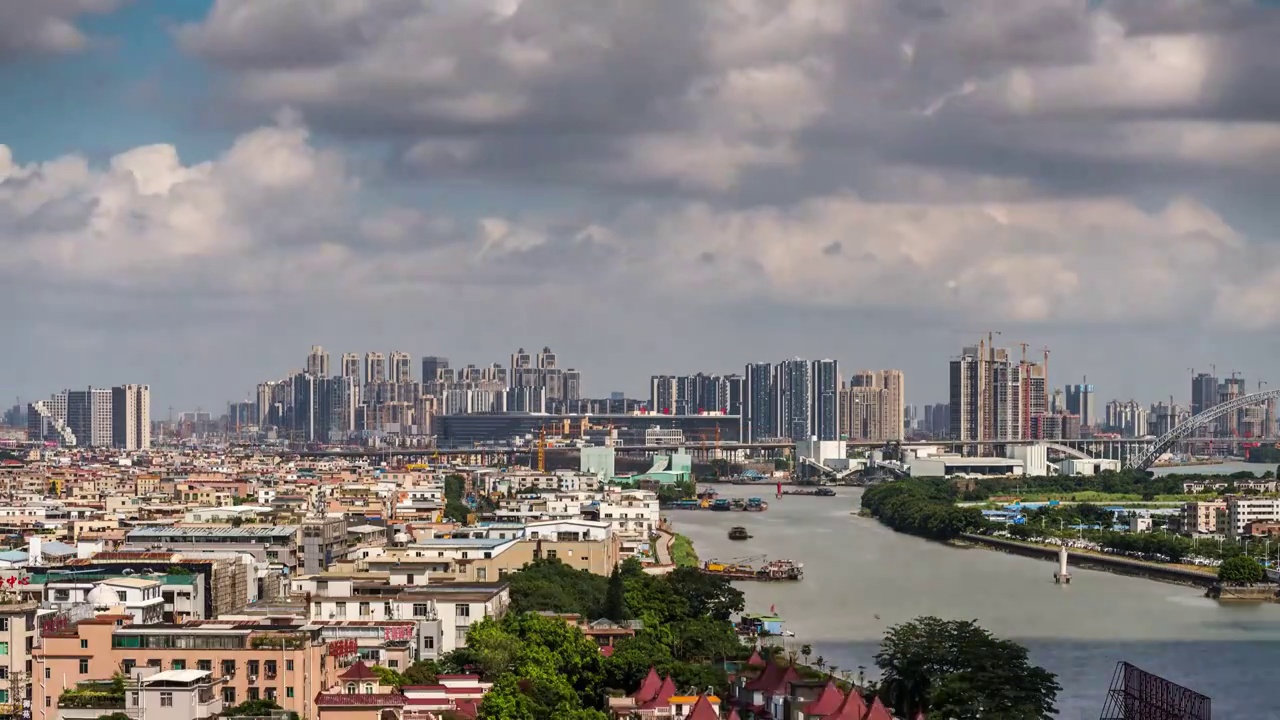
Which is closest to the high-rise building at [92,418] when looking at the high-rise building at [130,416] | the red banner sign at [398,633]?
the high-rise building at [130,416]

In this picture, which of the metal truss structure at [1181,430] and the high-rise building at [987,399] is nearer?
the metal truss structure at [1181,430]

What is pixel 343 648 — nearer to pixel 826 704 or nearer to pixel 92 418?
pixel 826 704

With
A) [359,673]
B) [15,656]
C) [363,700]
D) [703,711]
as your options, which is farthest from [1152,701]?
[15,656]

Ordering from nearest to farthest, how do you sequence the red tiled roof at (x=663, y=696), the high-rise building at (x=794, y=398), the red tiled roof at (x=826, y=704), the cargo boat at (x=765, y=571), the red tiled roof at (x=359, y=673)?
the red tiled roof at (x=359, y=673) → the red tiled roof at (x=826, y=704) → the red tiled roof at (x=663, y=696) → the cargo boat at (x=765, y=571) → the high-rise building at (x=794, y=398)

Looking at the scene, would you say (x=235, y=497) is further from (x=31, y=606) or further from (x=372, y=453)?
(x=372, y=453)

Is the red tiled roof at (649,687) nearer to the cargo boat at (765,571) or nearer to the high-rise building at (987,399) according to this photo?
the cargo boat at (765,571)
